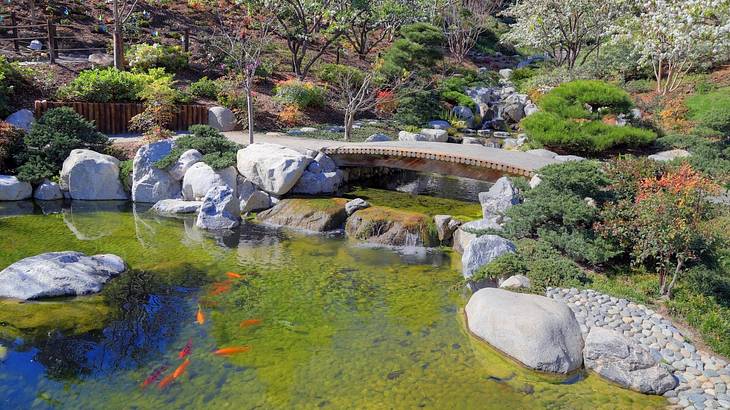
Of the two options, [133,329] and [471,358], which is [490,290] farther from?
[133,329]

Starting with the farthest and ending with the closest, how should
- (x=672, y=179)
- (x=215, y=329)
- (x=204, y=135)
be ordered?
(x=204, y=135), (x=672, y=179), (x=215, y=329)

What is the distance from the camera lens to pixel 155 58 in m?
20.4

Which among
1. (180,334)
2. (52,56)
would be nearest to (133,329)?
(180,334)

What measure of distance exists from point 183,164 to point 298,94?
787 centimetres

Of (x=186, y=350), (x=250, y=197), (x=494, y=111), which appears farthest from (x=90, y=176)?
(x=494, y=111)

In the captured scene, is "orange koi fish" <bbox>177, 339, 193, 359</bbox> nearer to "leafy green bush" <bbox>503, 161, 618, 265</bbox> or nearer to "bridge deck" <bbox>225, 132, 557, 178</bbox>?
"leafy green bush" <bbox>503, 161, 618, 265</bbox>

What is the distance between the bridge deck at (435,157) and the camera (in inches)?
506

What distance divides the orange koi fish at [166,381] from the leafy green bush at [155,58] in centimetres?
1599

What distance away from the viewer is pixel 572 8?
2483 centimetres

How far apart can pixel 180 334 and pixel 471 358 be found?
378 cm

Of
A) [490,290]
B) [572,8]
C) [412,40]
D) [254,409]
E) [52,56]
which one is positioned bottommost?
[254,409]

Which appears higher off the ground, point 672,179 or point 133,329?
point 672,179

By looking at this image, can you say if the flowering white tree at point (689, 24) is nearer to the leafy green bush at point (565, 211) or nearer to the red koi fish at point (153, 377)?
the leafy green bush at point (565, 211)

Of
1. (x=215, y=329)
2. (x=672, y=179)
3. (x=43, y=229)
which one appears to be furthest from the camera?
(x=43, y=229)
